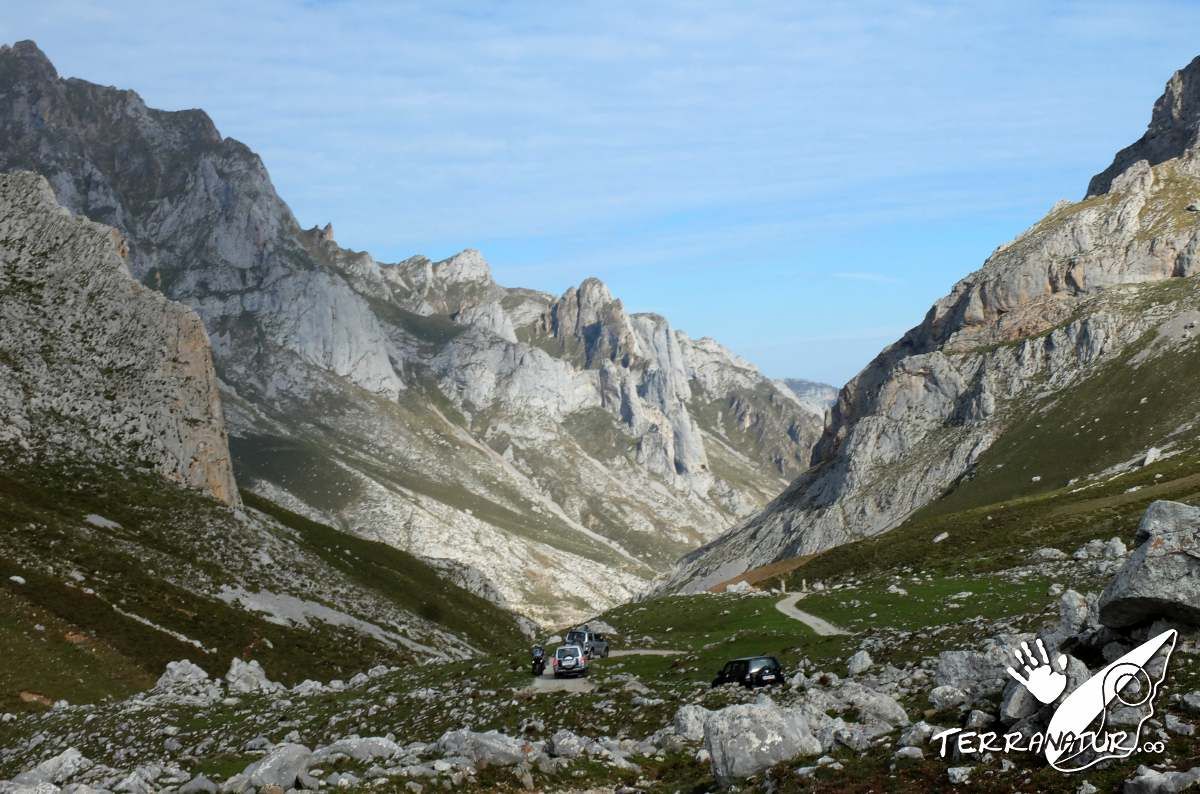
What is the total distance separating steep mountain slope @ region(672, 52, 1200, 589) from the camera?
14550 centimetres

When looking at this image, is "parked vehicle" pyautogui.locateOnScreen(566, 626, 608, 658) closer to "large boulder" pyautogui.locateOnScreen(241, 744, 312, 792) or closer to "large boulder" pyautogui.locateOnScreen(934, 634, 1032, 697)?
"large boulder" pyautogui.locateOnScreen(934, 634, 1032, 697)

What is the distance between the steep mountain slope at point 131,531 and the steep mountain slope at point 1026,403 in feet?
232

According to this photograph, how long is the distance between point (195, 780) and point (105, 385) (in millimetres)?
93201

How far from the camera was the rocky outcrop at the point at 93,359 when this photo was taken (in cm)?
10094

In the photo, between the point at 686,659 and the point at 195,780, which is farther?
the point at 686,659

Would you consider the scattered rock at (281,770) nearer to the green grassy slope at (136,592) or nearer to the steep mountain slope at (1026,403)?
the green grassy slope at (136,592)

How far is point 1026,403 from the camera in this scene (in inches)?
6698

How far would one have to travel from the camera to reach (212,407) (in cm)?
11806

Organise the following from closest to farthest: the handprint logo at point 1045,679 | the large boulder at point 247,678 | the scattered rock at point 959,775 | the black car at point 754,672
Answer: the scattered rock at point 959,775, the handprint logo at point 1045,679, the black car at point 754,672, the large boulder at point 247,678

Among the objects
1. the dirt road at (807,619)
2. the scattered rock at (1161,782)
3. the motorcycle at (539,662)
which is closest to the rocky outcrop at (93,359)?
the motorcycle at (539,662)

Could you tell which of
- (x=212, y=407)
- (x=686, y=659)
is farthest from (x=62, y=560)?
(x=686, y=659)

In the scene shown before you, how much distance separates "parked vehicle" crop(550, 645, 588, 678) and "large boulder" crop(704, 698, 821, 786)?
23.1 meters

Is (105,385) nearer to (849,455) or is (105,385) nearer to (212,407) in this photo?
(212,407)

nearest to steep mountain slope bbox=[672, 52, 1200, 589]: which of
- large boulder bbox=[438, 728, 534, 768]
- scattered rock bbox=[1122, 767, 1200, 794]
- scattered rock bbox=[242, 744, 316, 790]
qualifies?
large boulder bbox=[438, 728, 534, 768]
